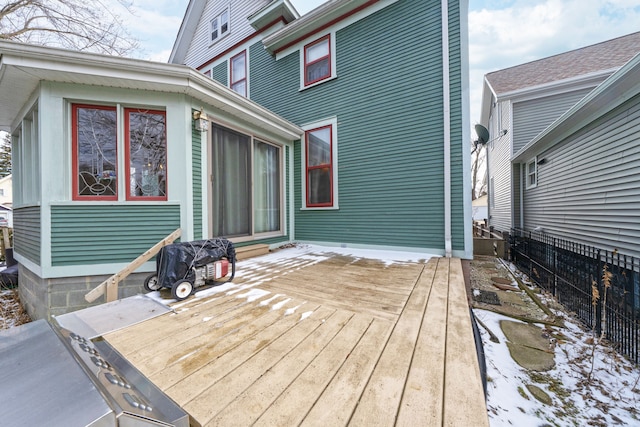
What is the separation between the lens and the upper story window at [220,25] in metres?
7.87

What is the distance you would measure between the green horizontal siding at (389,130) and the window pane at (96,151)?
11.5ft

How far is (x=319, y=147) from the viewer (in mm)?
5941

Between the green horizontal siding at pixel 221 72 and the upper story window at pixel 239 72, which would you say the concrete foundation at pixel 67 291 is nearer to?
the upper story window at pixel 239 72

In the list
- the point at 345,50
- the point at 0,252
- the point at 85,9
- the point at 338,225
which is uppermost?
the point at 85,9

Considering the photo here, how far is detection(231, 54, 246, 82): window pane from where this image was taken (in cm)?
745

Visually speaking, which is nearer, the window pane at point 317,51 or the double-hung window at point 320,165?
the double-hung window at point 320,165

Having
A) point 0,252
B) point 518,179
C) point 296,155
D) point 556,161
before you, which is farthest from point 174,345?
point 518,179

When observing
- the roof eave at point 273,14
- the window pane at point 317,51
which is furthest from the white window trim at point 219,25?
Result: the window pane at point 317,51

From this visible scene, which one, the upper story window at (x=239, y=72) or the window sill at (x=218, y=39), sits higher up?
the window sill at (x=218, y=39)

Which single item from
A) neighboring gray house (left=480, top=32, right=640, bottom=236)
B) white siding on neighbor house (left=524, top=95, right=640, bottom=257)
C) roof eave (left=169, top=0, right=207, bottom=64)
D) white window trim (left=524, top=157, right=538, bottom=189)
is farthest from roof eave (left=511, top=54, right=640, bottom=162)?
roof eave (left=169, top=0, right=207, bottom=64)

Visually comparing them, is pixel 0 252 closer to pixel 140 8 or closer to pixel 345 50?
pixel 140 8

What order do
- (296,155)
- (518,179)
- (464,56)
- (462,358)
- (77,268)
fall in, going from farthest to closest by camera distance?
(518,179), (296,155), (464,56), (77,268), (462,358)

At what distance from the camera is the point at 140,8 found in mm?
7086

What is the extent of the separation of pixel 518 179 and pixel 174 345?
35.7 ft
